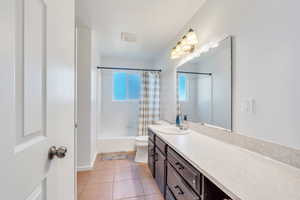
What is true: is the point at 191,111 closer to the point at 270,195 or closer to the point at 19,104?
the point at 270,195

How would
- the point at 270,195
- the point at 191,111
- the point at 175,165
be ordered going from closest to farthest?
the point at 270,195
the point at 175,165
the point at 191,111

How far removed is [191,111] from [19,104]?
6.44 feet

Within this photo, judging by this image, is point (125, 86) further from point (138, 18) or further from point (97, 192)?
point (97, 192)

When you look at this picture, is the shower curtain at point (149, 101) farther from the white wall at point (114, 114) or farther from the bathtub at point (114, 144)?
the white wall at point (114, 114)

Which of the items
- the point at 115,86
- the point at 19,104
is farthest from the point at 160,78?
the point at 19,104

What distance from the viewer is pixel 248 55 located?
3.90 ft

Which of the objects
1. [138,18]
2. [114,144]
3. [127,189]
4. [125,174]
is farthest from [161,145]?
[114,144]

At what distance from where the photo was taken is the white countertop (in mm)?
637

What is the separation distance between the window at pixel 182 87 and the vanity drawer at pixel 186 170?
3.59 feet

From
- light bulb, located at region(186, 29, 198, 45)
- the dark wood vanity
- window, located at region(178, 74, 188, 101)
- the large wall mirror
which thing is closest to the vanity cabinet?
the dark wood vanity

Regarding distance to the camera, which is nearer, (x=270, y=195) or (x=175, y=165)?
(x=270, y=195)

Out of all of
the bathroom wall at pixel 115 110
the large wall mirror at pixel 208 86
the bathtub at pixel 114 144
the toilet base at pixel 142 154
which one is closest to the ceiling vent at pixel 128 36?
the large wall mirror at pixel 208 86

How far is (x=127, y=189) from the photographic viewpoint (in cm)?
193

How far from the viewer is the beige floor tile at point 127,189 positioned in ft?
5.93
